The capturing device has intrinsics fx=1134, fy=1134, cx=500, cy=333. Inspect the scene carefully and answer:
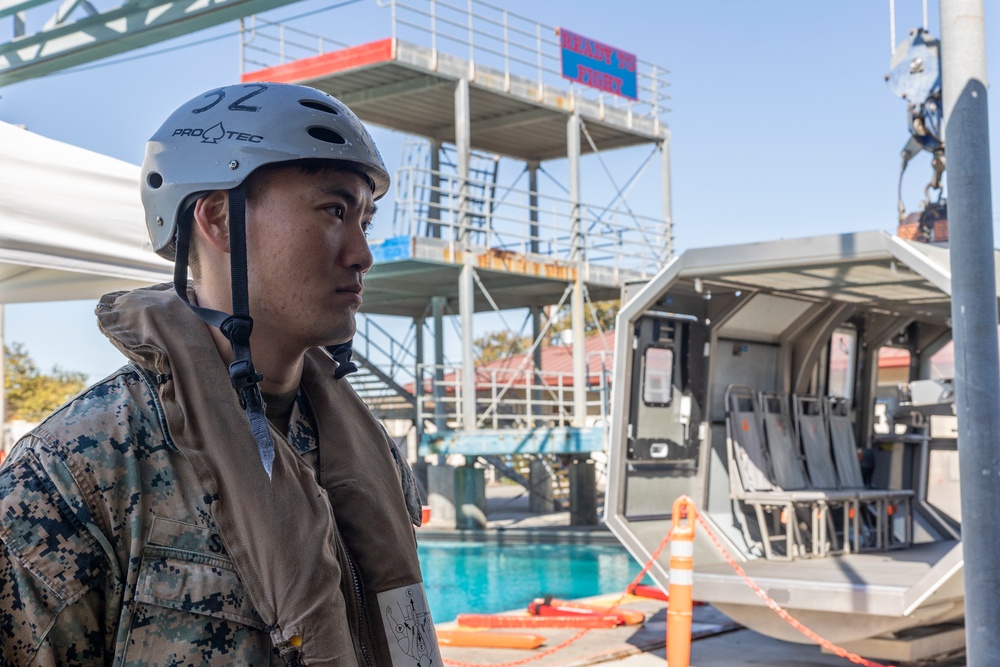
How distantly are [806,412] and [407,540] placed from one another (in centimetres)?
993

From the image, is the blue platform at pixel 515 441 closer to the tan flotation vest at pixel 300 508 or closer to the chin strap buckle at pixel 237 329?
the tan flotation vest at pixel 300 508

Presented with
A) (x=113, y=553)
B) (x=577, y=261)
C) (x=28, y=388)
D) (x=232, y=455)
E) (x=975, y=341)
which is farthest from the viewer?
(x=28, y=388)

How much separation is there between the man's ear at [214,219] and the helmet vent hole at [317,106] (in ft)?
0.73

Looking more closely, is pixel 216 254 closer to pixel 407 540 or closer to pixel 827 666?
pixel 407 540

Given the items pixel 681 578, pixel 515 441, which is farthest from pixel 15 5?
pixel 515 441

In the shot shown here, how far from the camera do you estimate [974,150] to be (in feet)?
14.0

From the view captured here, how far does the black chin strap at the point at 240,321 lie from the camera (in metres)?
1.67

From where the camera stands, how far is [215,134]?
71.9 inches

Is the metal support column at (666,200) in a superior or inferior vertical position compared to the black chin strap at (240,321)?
superior

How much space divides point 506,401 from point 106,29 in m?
14.4

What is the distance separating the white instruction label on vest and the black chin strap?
0.34 meters

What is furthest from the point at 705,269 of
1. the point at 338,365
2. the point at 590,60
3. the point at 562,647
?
the point at 590,60

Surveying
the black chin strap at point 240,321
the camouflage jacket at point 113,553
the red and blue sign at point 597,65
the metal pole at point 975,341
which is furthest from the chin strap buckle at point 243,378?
the red and blue sign at point 597,65

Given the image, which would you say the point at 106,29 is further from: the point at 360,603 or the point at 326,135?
the point at 360,603
